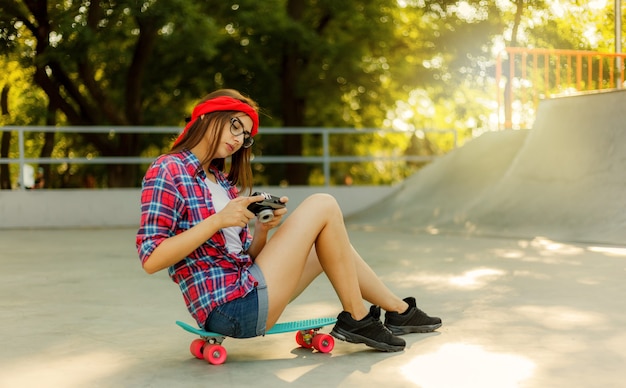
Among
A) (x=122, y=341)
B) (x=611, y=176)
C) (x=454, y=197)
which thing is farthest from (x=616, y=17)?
(x=122, y=341)

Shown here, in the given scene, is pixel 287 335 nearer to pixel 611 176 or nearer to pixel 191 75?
pixel 611 176

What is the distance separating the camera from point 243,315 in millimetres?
3584

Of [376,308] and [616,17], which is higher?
[616,17]

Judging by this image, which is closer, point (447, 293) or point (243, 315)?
point (243, 315)

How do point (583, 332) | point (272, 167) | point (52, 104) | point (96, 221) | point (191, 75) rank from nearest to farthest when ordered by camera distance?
1. point (583, 332)
2. point (96, 221)
3. point (52, 104)
4. point (191, 75)
5. point (272, 167)

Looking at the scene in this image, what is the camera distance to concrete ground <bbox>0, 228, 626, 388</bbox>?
3.46 metres

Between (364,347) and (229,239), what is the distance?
0.84 metres

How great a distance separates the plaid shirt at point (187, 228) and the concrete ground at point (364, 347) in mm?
323

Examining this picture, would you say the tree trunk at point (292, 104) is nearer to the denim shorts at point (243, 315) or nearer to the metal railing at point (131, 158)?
the metal railing at point (131, 158)

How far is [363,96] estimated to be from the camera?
71.4 feet

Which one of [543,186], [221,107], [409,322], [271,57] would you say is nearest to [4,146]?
[271,57]

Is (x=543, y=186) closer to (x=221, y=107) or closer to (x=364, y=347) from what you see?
(x=364, y=347)

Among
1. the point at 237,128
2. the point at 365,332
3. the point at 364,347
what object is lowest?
the point at 364,347

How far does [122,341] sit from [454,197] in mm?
8775
